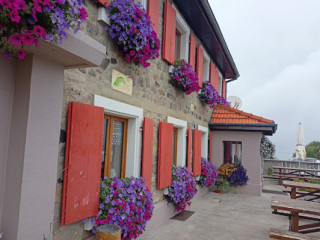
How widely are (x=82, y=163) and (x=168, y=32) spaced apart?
11.2 ft

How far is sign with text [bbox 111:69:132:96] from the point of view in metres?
3.52

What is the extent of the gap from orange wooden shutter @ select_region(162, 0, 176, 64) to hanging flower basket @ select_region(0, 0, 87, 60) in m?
3.36

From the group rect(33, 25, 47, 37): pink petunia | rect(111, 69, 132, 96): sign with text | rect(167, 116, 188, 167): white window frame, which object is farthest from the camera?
rect(167, 116, 188, 167): white window frame

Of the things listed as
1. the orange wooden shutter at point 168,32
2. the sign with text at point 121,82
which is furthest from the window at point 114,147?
the orange wooden shutter at point 168,32

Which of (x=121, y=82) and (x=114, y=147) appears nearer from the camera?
(x=121, y=82)

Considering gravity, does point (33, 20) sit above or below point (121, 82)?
below

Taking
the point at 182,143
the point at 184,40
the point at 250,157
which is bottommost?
the point at 250,157

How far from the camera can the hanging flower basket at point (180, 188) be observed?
5.23 metres

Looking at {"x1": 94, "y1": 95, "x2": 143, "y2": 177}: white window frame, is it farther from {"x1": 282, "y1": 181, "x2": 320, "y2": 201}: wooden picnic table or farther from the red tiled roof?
the red tiled roof

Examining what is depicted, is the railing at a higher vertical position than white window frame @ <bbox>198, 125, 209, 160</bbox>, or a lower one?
lower

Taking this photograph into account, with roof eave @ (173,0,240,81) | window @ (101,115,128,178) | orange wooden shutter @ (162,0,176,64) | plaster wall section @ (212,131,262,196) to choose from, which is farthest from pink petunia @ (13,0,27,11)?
plaster wall section @ (212,131,262,196)

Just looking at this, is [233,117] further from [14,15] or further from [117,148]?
[14,15]

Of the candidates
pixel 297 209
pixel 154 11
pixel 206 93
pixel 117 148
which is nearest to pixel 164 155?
pixel 117 148

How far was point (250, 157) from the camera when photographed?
883 cm
